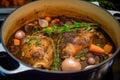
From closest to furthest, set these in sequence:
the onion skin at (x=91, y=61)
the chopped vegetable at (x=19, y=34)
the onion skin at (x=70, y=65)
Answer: the onion skin at (x=70, y=65) → the onion skin at (x=91, y=61) → the chopped vegetable at (x=19, y=34)

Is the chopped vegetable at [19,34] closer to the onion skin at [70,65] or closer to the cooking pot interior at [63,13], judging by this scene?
the cooking pot interior at [63,13]

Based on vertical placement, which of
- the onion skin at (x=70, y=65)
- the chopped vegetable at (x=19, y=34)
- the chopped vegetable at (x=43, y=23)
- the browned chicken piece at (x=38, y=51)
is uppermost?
the chopped vegetable at (x=43, y=23)

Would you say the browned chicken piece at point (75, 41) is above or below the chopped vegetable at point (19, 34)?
below

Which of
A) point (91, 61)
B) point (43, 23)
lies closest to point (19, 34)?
point (43, 23)

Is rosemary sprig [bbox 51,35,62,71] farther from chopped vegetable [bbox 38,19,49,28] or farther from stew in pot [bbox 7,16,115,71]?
chopped vegetable [bbox 38,19,49,28]

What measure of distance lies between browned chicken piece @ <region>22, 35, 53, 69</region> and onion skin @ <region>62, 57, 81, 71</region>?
0.09 metres

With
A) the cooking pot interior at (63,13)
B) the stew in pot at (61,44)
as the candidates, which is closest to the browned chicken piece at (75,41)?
the stew in pot at (61,44)

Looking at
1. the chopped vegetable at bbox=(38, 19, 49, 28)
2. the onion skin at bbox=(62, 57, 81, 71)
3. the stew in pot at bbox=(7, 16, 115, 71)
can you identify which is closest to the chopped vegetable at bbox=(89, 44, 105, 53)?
the stew in pot at bbox=(7, 16, 115, 71)

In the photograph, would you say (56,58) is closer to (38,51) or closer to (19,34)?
(38,51)

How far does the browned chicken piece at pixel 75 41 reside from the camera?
54.1 inches

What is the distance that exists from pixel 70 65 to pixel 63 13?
468mm

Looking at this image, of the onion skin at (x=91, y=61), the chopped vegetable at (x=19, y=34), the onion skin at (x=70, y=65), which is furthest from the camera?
the chopped vegetable at (x=19, y=34)

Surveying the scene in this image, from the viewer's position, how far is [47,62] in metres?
1.31

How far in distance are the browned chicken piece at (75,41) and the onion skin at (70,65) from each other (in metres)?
0.09
